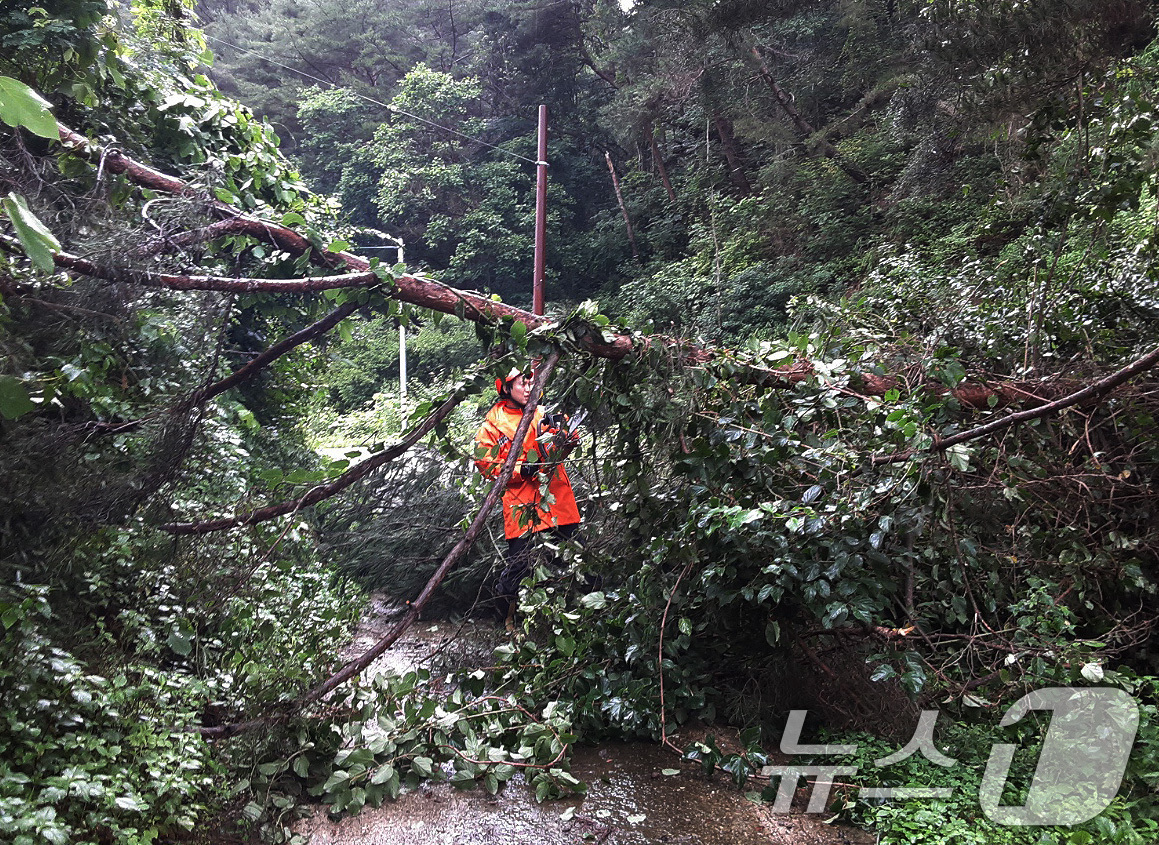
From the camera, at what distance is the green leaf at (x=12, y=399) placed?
1.68 m

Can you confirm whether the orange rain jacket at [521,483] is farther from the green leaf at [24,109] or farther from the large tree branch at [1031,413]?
the green leaf at [24,109]

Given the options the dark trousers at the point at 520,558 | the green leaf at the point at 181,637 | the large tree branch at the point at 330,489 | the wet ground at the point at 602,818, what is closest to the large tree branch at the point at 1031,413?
the wet ground at the point at 602,818

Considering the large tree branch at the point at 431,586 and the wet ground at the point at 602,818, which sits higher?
the large tree branch at the point at 431,586

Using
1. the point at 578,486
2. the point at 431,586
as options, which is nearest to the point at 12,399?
the point at 431,586

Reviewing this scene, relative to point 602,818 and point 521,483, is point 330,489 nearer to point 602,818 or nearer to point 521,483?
point 521,483

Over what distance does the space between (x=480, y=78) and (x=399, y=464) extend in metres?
26.7

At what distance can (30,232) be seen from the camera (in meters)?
0.98

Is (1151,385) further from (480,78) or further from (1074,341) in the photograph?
(480,78)

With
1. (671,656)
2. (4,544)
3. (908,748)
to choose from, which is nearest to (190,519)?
(4,544)

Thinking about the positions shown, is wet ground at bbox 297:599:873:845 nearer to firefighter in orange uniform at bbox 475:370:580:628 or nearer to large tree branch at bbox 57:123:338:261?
firefighter in orange uniform at bbox 475:370:580:628

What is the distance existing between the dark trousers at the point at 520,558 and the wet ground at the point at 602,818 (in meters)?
0.99

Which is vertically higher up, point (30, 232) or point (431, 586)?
point (30, 232)

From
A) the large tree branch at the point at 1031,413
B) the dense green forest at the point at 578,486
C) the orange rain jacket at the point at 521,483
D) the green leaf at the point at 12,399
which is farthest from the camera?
the orange rain jacket at the point at 521,483

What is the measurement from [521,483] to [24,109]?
3473mm
